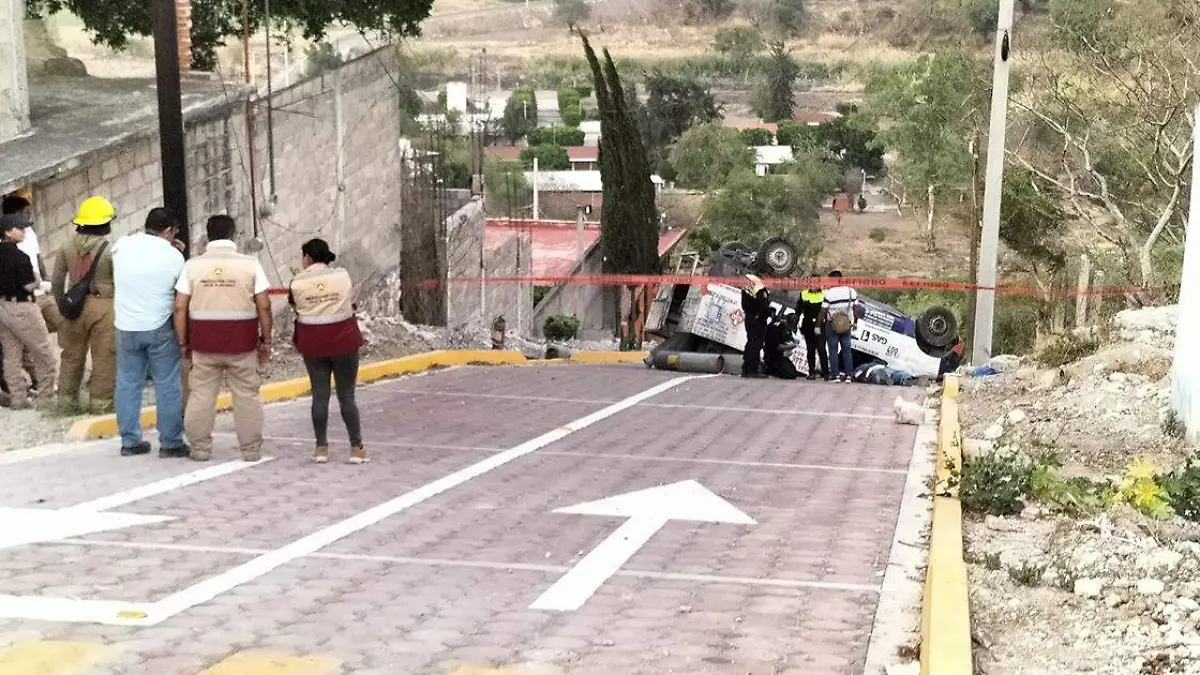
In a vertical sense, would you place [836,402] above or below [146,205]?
below

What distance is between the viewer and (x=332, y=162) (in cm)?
2098

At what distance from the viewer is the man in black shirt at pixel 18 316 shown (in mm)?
11195

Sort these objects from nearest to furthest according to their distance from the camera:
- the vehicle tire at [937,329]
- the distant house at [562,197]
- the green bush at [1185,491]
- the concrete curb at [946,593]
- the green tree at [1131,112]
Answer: the concrete curb at [946,593] → the green bush at [1185,491] → the vehicle tire at [937,329] → the green tree at [1131,112] → the distant house at [562,197]

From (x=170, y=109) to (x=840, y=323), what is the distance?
10.3m

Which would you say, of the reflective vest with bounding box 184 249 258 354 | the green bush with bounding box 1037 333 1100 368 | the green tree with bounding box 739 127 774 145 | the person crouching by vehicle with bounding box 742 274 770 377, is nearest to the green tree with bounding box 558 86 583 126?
the green tree with bounding box 739 127 774 145

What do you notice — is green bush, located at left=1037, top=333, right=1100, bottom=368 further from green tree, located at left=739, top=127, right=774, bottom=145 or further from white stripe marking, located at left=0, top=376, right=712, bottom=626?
green tree, located at left=739, top=127, right=774, bottom=145

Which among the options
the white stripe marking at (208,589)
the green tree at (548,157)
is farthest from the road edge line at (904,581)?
the green tree at (548,157)

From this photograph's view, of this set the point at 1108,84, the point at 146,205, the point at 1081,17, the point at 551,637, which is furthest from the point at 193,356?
the point at 1081,17

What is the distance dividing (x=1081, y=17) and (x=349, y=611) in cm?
4804

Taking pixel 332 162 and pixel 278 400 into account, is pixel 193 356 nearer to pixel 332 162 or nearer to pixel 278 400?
pixel 278 400

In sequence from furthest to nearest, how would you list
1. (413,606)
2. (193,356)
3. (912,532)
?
(193,356) < (912,532) < (413,606)

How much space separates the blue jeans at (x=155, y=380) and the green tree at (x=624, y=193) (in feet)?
117

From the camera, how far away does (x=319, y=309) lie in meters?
9.58

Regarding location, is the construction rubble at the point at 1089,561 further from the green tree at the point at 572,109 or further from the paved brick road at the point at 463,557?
the green tree at the point at 572,109
